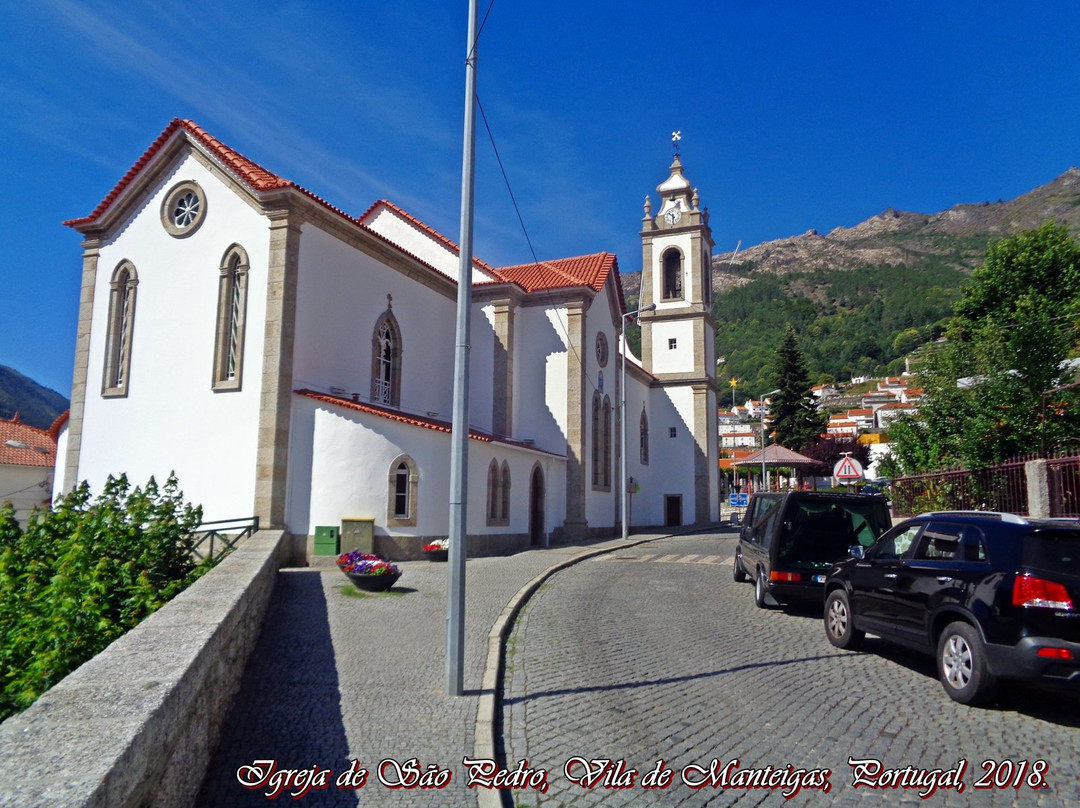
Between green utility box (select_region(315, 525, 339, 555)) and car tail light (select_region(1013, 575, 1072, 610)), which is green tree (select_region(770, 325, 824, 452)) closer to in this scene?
green utility box (select_region(315, 525, 339, 555))

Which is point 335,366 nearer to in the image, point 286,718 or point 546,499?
point 546,499

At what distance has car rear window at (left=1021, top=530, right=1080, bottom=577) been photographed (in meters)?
6.38

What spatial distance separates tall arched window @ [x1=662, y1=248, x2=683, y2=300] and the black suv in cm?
3577

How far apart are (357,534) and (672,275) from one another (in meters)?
30.2

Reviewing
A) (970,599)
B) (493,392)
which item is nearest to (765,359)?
(493,392)

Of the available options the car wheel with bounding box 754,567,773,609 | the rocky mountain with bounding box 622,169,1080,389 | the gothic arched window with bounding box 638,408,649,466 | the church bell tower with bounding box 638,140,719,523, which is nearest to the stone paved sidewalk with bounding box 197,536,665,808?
the car wheel with bounding box 754,567,773,609

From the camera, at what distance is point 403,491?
18.9 meters

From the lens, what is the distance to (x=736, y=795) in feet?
15.8

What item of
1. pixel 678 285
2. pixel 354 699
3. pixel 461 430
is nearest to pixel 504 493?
pixel 461 430

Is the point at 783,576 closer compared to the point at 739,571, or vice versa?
the point at 783,576

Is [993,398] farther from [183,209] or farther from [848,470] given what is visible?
[183,209]

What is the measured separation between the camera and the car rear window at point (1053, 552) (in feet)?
20.9

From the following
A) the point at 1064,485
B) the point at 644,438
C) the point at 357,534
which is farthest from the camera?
the point at 644,438

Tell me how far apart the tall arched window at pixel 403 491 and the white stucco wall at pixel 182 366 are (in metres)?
3.20
